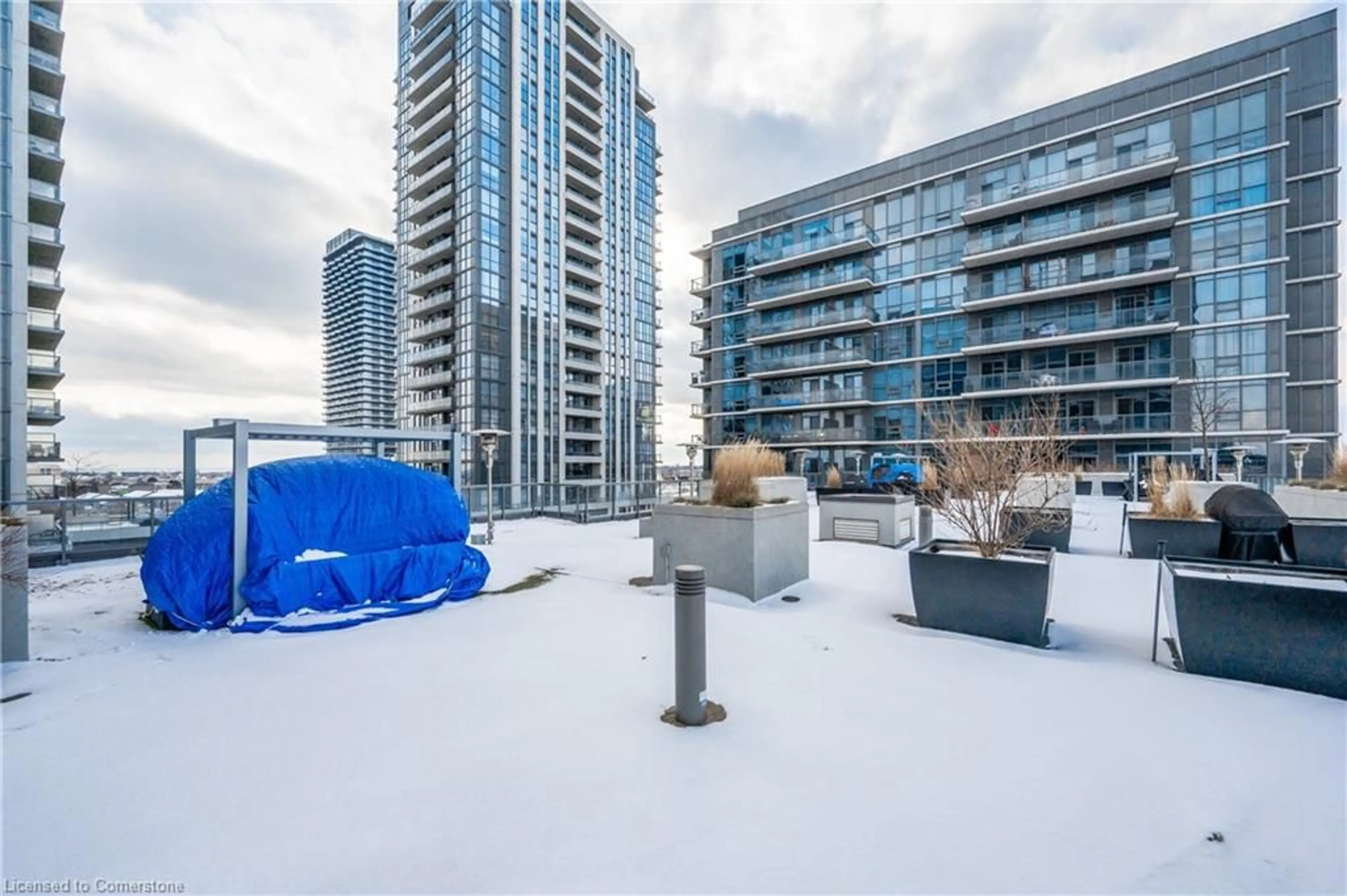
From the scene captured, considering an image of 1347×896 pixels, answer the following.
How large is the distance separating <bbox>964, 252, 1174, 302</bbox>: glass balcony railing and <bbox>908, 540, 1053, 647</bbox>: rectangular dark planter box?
1176 inches

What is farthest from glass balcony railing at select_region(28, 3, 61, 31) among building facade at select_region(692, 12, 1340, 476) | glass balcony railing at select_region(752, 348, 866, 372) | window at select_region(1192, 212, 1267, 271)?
window at select_region(1192, 212, 1267, 271)

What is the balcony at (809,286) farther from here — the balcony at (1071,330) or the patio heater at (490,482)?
the patio heater at (490,482)

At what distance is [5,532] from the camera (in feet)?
12.9

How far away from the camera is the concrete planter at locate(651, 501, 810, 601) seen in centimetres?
562

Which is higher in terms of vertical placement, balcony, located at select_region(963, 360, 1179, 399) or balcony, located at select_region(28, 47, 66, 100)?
balcony, located at select_region(28, 47, 66, 100)

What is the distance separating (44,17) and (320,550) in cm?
3640

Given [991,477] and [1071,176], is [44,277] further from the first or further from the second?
[1071,176]

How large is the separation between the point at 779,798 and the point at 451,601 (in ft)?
14.5

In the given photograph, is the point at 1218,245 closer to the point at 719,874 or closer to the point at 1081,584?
the point at 1081,584

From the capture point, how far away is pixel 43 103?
904 inches

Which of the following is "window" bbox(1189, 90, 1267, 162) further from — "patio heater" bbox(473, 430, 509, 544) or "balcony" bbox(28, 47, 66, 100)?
"balcony" bbox(28, 47, 66, 100)


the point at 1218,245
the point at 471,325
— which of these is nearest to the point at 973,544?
the point at 1218,245

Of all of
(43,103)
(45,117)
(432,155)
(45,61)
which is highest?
(432,155)

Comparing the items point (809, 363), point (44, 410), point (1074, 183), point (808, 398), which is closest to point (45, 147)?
point (44, 410)
